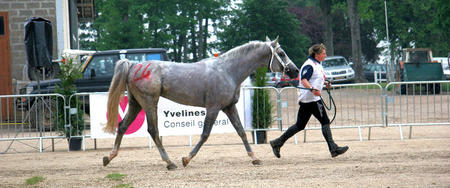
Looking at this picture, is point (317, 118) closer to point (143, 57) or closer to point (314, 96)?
point (314, 96)

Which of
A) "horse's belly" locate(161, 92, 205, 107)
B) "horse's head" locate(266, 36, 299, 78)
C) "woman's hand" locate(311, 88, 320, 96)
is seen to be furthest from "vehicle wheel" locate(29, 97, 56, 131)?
"woman's hand" locate(311, 88, 320, 96)

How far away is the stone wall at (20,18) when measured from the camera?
837 inches

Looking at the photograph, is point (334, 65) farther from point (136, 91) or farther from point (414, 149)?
point (136, 91)

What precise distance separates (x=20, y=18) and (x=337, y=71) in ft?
63.5

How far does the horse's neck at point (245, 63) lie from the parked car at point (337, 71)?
25.6 metres

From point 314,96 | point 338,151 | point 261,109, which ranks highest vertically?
point 314,96

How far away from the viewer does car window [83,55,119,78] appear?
17.4 metres

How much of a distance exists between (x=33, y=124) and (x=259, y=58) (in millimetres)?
8022

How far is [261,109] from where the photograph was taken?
13.0 m

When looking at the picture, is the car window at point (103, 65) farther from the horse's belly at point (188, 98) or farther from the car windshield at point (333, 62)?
the car windshield at point (333, 62)

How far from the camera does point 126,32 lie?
4453 centimetres

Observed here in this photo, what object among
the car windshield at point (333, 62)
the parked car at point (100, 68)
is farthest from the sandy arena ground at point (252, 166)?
the car windshield at point (333, 62)

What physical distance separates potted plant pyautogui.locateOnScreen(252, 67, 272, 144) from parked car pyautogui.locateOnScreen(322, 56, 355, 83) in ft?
72.0

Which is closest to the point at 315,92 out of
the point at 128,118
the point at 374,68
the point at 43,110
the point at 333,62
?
the point at 128,118
